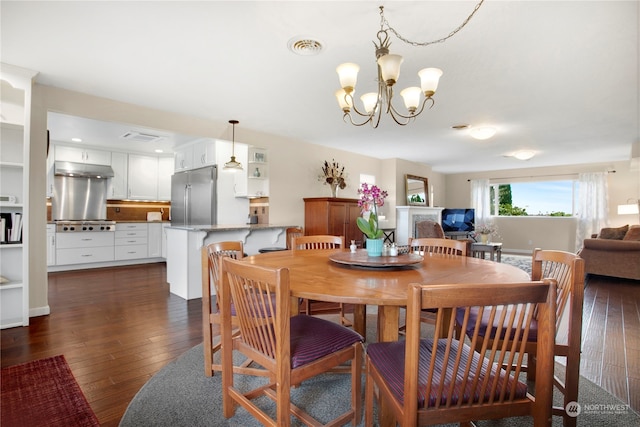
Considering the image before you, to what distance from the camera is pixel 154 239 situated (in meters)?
6.45

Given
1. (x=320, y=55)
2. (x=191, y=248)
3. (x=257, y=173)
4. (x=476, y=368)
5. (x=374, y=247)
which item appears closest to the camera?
(x=476, y=368)

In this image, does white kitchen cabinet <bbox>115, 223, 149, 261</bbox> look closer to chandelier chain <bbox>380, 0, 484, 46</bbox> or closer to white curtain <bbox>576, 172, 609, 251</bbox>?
chandelier chain <bbox>380, 0, 484, 46</bbox>

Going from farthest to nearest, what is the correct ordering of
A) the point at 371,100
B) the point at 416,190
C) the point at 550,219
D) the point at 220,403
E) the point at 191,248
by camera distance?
the point at 550,219 → the point at 416,190 → the point at 191,248 → the point at 371,100 → the point at 220,403

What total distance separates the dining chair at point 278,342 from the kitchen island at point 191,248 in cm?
244

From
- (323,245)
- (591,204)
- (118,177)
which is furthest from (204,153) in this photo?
(591,204)

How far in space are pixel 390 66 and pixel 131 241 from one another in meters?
6.09

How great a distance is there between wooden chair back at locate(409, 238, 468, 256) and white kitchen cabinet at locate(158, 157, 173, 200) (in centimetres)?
570

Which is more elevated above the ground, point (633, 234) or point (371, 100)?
point (371, 100)

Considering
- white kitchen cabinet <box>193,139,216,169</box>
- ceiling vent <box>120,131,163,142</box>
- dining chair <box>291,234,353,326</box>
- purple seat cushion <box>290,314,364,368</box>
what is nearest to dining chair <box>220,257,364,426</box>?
purple seat cushion <box>290,314,364,368</box>

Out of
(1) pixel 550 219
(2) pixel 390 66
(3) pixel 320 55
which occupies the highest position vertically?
(3) pixel 320 55

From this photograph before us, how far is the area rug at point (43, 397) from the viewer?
162cm

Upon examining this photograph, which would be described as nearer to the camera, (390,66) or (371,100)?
(390,66)

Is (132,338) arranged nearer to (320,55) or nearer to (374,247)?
(374,247)

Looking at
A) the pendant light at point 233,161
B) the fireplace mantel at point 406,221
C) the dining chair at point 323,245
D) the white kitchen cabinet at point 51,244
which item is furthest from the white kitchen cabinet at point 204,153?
the fireplace mantel at point 406,221
